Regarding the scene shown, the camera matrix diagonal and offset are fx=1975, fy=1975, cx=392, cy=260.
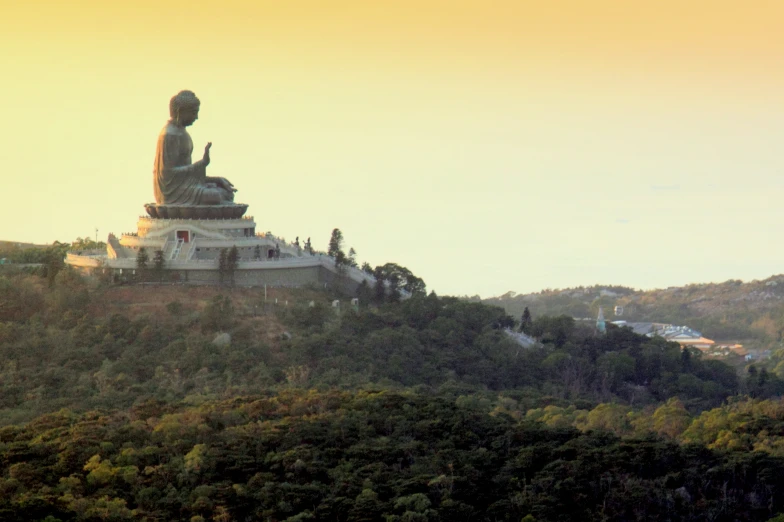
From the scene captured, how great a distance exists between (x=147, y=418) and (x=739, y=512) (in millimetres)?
15163

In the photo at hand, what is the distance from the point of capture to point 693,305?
101812mm

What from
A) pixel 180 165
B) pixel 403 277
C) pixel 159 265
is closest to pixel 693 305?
pixel 403 277

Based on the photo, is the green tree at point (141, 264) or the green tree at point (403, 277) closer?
the green tree at point (141, 264)

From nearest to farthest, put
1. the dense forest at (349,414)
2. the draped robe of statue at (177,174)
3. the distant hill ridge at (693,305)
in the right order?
the dense forest at (349,414) < the draped robe of statue at (177,174) < the distant hill ridge at (693,305)

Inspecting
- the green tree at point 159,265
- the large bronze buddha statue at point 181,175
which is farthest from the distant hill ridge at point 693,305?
the green tree at point 159,265

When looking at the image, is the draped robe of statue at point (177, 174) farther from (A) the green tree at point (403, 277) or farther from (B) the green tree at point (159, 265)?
(A) the green tree at point (403, 277)

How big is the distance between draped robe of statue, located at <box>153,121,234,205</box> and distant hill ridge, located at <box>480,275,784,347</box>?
3066 centimetres

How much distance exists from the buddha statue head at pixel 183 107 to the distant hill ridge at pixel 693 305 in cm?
3103

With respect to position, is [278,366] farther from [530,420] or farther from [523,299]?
[523,299]

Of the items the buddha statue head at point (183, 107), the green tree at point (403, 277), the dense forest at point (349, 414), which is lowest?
the dense forest at point (349, 414)

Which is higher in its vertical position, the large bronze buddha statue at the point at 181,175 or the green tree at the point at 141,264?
the large bronze buddha statue at the point at 181,175

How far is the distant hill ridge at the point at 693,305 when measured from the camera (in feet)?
309

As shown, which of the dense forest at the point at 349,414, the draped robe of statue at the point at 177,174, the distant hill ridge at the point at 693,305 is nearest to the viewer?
the dense forest at the point at 349,414

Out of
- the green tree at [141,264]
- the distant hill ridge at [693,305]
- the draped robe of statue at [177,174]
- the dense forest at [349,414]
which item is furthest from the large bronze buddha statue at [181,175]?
the distant hill ridge at [693,305]
